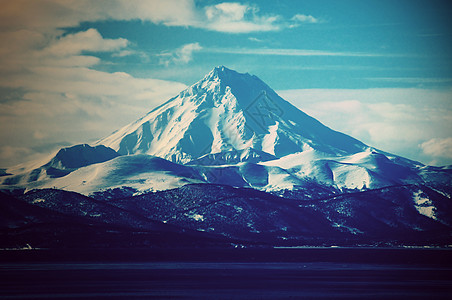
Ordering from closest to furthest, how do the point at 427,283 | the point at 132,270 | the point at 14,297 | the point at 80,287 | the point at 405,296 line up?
the point at 14,297
the point at 405,296
the point at 80,287
the point at 427,283
the point at 132,270

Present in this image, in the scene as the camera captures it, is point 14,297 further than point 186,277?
No

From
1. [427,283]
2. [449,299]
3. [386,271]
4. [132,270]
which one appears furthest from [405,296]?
[132,270]

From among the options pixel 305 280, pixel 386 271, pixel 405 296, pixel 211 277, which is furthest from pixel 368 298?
pixel 386 271

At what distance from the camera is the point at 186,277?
169125mm

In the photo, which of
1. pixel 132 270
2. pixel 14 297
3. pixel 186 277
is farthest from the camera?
pixel 132 270

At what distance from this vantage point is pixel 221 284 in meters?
149

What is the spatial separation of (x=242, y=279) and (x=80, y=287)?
41.2 m

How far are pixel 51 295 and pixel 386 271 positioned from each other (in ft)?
364

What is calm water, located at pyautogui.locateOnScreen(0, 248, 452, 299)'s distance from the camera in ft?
419

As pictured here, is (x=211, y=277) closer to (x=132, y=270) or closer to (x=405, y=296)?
(x=132, y=270)

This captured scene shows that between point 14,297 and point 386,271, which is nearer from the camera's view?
point 14,297

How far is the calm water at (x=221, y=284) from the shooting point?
12756 cm

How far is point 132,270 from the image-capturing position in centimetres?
19362

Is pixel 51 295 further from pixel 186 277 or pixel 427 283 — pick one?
pixel 427 283
